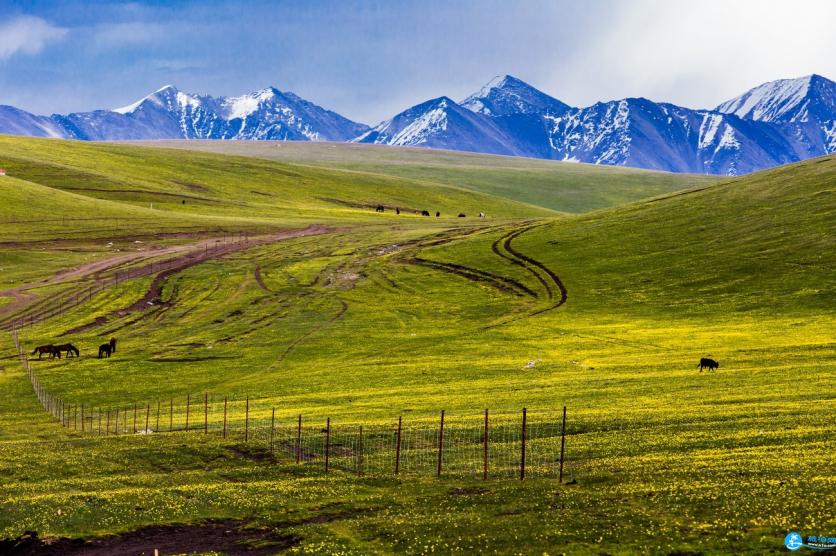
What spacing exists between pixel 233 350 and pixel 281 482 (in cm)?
6558

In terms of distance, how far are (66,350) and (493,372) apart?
55.0m

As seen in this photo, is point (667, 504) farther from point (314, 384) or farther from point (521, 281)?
point (521, 281)

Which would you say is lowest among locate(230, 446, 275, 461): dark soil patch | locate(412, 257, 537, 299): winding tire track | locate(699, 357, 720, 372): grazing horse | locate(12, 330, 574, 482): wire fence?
locate(230, 446, 275, 461): dark soil patch

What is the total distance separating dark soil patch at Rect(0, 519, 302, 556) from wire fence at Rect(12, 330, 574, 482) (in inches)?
419

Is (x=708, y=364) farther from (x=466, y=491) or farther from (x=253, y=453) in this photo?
(x=466, y=491)

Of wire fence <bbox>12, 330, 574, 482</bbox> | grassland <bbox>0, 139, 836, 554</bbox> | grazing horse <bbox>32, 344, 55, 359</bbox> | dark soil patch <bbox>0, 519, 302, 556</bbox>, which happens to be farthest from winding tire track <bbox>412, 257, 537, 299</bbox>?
dark soil patch <bbox>0, 519, 302, 556</bbox>

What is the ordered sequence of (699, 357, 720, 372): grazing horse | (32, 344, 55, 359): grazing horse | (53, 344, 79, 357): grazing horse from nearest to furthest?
1. (699, 357, 720, 372): grazing horse
2. (32, 344, 55, 359): grazing horse
3. (53, 344, 79, 357): grazing horse

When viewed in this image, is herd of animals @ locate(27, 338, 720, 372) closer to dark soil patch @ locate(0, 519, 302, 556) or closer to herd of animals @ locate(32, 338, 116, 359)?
herd of animals @ locate(32, 338, 116, 359)

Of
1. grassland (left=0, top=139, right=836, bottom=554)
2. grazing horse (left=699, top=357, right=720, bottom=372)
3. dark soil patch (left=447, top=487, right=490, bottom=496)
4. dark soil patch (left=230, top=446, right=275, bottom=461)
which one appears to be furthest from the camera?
grazing horse (left=699, top=357, right=720, bottom=372)

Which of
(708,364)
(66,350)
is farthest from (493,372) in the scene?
(66,350)

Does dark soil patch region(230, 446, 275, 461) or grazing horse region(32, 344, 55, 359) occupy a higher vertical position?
grazing horse region(32, 344, 55, 359)

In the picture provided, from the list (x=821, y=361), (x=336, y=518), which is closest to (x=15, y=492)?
(x=336, y=518)

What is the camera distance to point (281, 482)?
151 ft

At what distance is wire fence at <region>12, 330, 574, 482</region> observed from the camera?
4669cm
